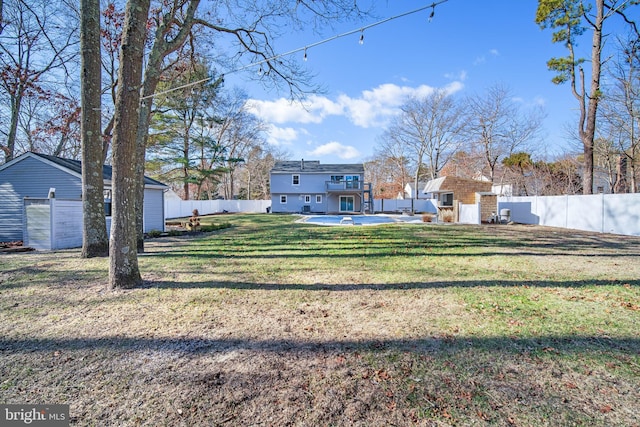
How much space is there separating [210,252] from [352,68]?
8.29m

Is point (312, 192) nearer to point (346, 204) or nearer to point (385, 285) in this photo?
point (346, 204)

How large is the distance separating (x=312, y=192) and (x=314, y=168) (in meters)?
2.61

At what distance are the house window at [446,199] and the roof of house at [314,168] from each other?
11.2m

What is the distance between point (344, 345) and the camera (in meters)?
2.76

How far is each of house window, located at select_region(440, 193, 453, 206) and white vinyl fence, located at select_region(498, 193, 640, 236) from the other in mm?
3344

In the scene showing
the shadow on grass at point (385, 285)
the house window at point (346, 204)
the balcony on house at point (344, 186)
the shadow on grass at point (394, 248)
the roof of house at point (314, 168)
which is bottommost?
the shadow on grass at point (385, 285)

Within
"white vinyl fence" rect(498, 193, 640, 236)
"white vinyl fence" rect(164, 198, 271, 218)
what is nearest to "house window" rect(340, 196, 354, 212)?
"white vinyl fence" rect(164, 198, 271, 218)

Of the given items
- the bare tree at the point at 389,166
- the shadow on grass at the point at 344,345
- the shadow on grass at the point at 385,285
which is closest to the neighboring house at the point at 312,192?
the bare tree at the point at 389,166

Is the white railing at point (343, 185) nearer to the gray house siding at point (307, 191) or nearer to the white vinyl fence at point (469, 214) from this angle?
the gray house siding at point (307, 191)

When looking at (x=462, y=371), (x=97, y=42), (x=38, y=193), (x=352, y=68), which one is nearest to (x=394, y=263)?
(x=462, y=371)

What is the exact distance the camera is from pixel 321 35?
7738 mm

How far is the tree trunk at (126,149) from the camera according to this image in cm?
432

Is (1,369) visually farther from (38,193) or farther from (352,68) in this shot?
(38,193)

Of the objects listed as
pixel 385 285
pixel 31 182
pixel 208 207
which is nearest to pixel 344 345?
pixel 385 285
